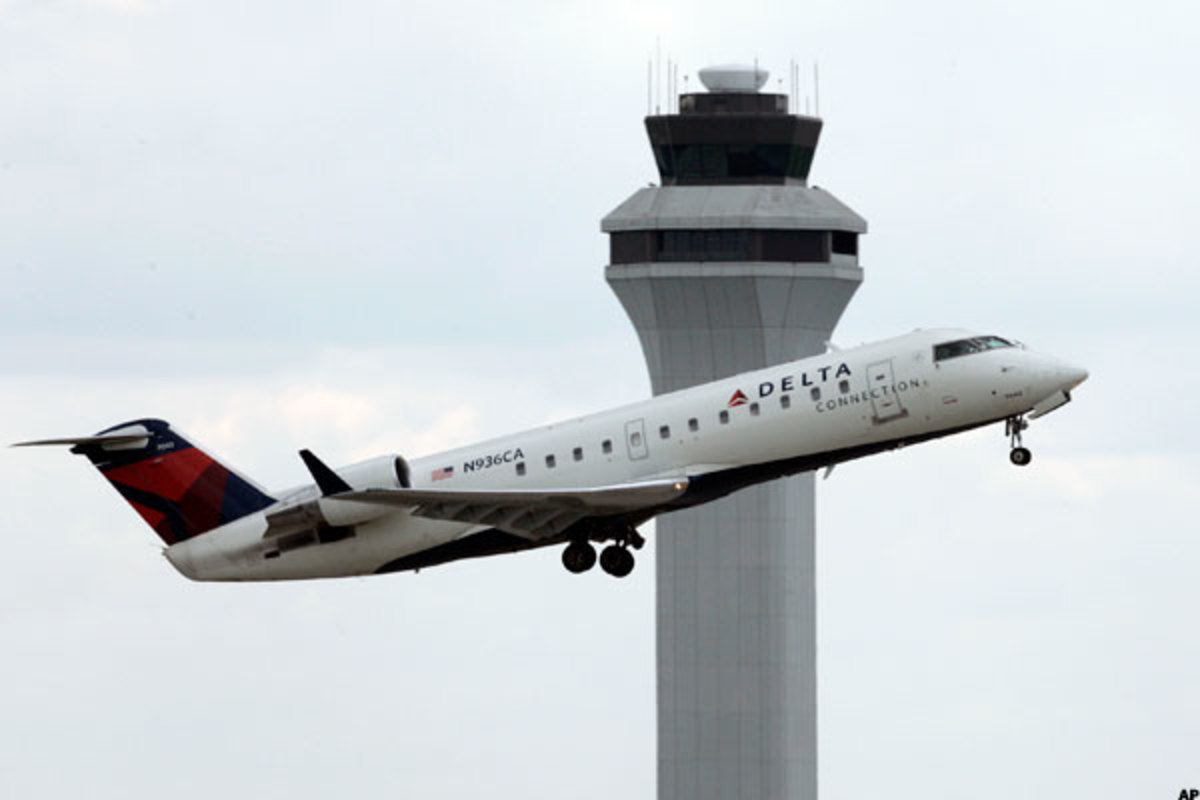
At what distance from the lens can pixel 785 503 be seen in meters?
150

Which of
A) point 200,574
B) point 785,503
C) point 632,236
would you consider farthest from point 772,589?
point 200,574

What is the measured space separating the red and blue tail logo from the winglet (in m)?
5.34

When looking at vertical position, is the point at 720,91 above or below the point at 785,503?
above

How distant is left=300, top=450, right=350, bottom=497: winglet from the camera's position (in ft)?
290

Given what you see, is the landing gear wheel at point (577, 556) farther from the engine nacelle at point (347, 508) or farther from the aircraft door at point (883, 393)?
the aircraft door at point (883, 393)

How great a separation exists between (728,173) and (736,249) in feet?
9.59

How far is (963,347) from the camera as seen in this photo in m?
89.1

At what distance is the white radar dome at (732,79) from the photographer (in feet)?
483

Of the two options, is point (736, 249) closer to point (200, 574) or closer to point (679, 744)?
point (679, 744)

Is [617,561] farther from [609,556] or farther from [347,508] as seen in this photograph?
[347,508]

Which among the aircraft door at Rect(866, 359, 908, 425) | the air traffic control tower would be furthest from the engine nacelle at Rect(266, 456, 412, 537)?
the air traffic control tower

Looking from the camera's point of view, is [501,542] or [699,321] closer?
[501,542]

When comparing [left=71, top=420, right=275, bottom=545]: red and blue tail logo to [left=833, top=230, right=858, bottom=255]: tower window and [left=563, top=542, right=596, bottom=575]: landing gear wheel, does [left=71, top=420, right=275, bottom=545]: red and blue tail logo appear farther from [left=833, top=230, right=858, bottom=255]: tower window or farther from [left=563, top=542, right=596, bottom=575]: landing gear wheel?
[left=833, top=230, right=858, bottom=255]: tower window

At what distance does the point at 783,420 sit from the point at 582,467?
475cm
